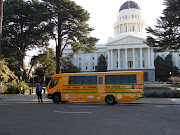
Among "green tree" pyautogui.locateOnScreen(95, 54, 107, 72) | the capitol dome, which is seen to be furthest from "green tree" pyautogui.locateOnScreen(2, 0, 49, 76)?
the capitol dome

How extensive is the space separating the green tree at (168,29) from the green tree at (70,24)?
29.8ft

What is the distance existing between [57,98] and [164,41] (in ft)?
57.9

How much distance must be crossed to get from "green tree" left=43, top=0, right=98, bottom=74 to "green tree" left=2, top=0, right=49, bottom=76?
1.93 meters

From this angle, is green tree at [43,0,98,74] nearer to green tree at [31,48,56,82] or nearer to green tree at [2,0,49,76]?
green tree at [2,0,49,76]

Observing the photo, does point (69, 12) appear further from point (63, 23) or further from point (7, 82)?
point (7, 82)

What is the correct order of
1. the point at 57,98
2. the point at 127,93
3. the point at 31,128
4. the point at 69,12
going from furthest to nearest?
the point at 69,12 < the point at 57,98 < the point at 127,93 < the point at 31,128

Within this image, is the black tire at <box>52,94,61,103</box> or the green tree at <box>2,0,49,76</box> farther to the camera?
the green tree at <box>2,0,49,76</box>

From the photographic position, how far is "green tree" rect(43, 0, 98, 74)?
2566 cm

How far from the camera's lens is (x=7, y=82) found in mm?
26906

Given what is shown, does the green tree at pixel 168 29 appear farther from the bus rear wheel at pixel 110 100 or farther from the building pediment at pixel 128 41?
the building pediment at pixel 128 41

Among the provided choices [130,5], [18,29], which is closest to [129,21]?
[130,5]

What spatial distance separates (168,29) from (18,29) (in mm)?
25492

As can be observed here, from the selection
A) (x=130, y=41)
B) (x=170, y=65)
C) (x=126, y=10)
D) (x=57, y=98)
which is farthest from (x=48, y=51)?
(x=126, y=10)

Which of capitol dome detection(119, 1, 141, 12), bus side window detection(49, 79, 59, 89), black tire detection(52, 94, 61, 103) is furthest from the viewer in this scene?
capitol dome detection(119, 1, 141, 12)
